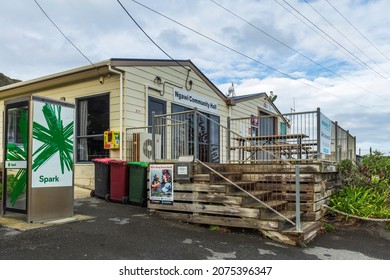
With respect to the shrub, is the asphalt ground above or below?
below

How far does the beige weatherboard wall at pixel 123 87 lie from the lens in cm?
847

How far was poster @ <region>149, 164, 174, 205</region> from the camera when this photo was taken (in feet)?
20.1

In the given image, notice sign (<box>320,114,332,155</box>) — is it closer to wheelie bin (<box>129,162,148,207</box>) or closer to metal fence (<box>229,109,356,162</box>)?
metal fence (<box>229,109,356,162</box>)

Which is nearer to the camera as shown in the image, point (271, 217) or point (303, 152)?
point (271, 217)

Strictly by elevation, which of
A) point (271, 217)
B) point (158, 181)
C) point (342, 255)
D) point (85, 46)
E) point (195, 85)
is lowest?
point (342, 255)

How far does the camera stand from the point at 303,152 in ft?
23.6

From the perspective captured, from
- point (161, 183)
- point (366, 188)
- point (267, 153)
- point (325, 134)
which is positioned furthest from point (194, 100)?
point (366, 188)

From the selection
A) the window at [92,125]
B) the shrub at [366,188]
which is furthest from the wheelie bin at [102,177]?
the shrub at [366,188]

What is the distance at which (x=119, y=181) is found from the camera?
744cm

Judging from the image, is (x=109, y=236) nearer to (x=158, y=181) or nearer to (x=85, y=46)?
(x=158, y=181)

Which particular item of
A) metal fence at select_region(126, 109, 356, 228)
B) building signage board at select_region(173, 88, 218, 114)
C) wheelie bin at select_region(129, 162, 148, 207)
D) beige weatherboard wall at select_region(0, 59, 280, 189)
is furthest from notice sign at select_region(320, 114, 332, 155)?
building signage board at select_region(173, 88, 218, 114)

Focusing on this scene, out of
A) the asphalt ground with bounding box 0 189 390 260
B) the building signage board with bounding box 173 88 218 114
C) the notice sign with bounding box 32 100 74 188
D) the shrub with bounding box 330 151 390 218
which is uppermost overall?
the building signage board with bounding box 173 88 218 114
